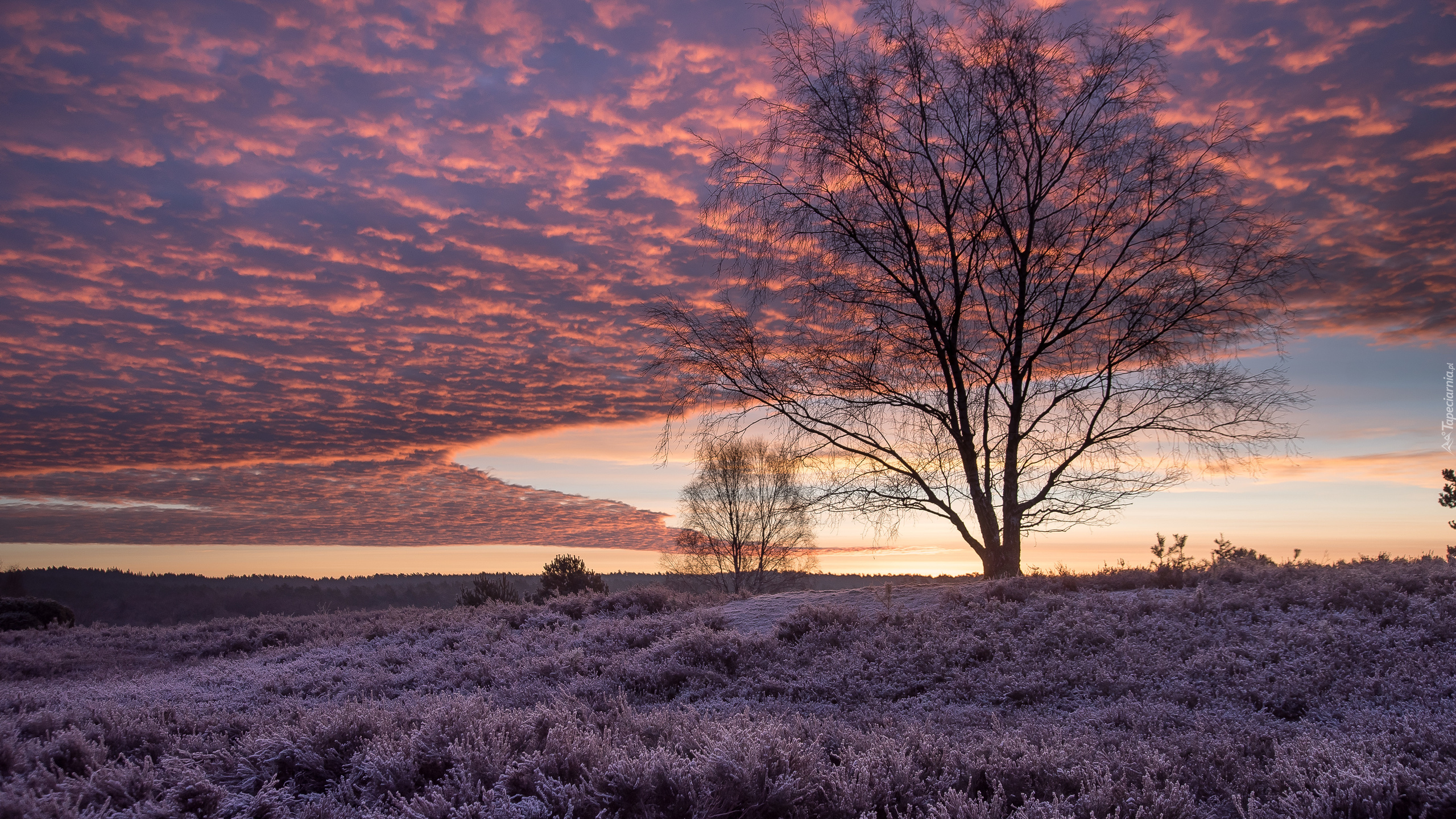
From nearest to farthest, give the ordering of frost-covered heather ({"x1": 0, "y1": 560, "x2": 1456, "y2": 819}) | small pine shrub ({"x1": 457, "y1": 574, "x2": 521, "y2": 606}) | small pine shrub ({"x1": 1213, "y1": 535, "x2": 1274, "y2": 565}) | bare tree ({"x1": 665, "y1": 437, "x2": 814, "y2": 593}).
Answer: frost-covered heather ({"x1": 0, "y1": 560, "x2": 1456, "y2": 819}) → small pine shrub ({"x1": 1213, "y1": 535, "x2": 1274, "y2": 565}) → small pine shrub ({"x1": 457, "y1": 574, "x2": 521, "y2": 606}) → bare tree ({"x1": 665, "y1": 437, "x2": 814, "y2": 593})

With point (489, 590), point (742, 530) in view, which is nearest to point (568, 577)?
point (489, 590)

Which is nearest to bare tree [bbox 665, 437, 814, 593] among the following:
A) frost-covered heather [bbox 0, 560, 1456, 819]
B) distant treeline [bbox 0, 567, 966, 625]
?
distant treeline [bbox 0, 567, 966, 625]

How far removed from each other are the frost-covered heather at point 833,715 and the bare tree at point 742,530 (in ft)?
96.0

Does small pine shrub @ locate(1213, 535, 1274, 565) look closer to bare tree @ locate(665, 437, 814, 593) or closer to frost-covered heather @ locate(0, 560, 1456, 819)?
frost-covered heather @ locate(0, 560, 1456, 819)

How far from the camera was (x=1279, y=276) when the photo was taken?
1407 centimetres

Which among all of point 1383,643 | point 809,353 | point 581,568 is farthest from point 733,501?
point 1383,643

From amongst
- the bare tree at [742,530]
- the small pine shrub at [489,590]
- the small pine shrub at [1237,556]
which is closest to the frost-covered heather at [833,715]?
the small pine shrub at [1237,556]

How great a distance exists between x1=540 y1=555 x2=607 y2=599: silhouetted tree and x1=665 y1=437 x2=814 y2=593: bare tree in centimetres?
1381

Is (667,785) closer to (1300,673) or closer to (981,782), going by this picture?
(981,782)

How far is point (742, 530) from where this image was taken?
1761 inches

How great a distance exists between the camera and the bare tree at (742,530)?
43.2 metres

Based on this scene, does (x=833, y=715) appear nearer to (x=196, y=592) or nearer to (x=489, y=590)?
(x=489, y=590)

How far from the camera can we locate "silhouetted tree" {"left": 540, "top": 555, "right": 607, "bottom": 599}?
26203 millimetres

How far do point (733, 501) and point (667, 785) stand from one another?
4035cm
